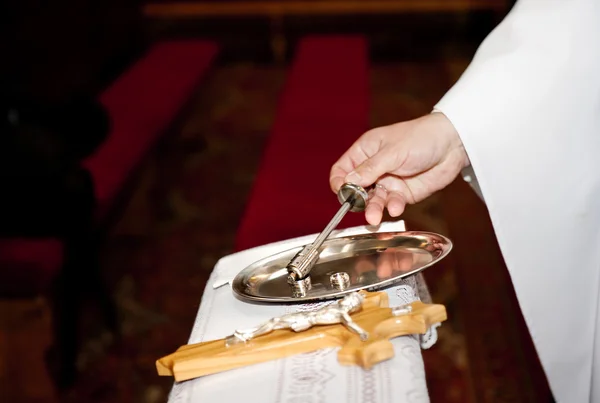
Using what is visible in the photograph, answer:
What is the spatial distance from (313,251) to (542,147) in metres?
0.40

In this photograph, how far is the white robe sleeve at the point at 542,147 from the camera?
1091mm

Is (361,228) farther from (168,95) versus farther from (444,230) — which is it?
(168,95)

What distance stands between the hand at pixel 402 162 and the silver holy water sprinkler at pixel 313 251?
0.02 meters

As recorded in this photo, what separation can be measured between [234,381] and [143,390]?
4.33 ft

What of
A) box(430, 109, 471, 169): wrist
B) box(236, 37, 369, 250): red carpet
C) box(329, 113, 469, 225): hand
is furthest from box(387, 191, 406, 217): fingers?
box(236, 37, 369, 250): red carpet

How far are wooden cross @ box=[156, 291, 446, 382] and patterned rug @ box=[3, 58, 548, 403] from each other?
0.93 ft

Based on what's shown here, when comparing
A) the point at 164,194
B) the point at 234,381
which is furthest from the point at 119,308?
the point at 234,381

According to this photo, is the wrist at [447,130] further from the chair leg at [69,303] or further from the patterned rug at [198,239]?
the chair leg at [69,303]

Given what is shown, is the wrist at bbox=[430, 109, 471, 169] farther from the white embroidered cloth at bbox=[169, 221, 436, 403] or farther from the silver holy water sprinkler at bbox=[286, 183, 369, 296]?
the white embroidered cloth at bbox=[169, 221, 436, 403]

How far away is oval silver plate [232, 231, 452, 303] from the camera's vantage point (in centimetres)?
88

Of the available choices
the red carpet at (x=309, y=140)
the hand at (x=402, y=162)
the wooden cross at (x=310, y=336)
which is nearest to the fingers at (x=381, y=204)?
the hand at (x=402, y=162)

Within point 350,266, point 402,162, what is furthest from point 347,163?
point 350,266

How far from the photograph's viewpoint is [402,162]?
1064 millimetres

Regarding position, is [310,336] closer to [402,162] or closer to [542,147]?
[402,162]
